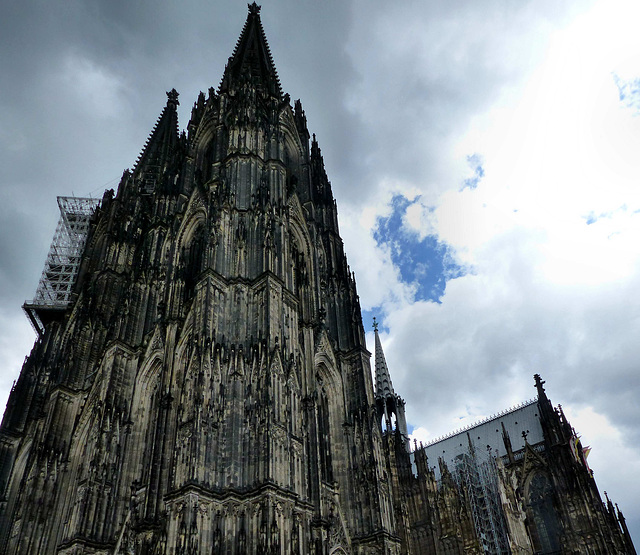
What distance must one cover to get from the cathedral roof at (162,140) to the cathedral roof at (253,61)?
7.82 meters

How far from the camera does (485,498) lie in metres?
37.8

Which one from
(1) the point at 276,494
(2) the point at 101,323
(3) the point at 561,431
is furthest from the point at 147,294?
(3) the point at 561,431

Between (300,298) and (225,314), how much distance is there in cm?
570

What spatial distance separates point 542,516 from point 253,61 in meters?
37.5

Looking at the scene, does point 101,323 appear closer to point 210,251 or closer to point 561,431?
point 210,251

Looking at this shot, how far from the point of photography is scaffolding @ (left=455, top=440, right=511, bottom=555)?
35875 mm

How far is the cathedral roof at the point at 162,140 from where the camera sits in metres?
43.2

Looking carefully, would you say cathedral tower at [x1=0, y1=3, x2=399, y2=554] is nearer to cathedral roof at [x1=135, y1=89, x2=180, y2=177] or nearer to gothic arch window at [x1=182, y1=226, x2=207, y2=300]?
gothic arch window at [x1=182, y1=226, x2=207, y2=300]

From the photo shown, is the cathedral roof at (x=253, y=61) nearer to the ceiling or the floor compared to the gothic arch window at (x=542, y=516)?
nearer to the ceiling

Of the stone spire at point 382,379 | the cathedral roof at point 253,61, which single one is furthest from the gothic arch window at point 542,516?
the cathedral roof at point 253,61

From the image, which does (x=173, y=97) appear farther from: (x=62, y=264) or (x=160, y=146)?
(x=62, y=264)

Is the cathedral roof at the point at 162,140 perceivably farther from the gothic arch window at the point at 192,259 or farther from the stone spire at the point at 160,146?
the gothic arch window at the point at 192,259

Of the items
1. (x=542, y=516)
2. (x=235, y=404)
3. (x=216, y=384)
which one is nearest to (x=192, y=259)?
(x=216, y=384)

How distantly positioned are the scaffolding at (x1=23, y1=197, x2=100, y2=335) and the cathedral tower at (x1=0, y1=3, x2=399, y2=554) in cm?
587
